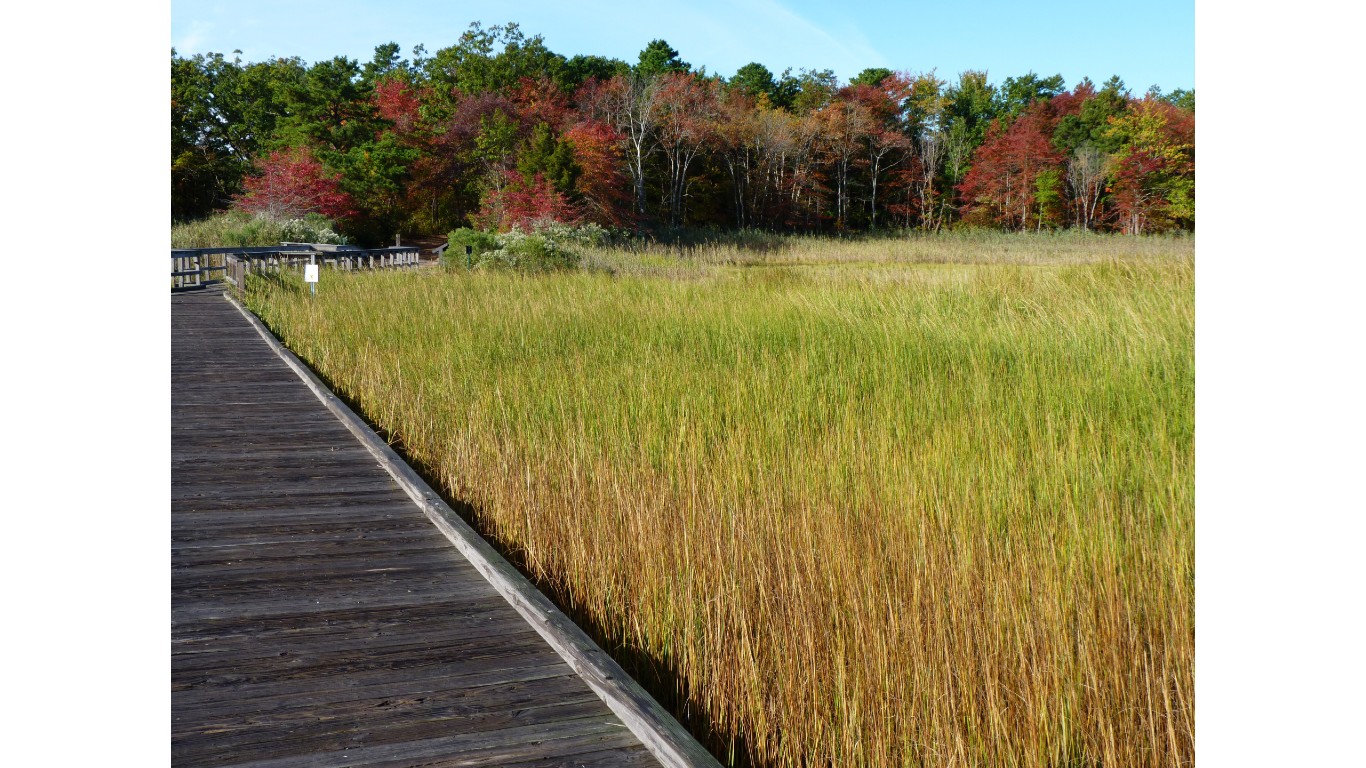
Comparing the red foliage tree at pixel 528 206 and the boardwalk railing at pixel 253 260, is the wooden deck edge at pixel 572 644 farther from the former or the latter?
the red foliage tree at pixel 528 206

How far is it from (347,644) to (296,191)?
30.6m

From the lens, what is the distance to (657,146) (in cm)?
3847

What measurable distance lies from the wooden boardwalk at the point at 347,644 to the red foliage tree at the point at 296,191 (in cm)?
2723

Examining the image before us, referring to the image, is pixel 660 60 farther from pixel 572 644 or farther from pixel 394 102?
pixel 572 644

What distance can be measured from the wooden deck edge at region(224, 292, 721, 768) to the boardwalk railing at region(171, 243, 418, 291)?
11473 mm

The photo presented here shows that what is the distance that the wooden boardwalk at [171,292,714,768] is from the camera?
227 centimetres

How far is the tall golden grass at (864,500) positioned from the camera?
92.4 inches

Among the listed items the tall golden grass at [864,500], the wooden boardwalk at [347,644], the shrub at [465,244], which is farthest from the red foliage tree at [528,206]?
the wooden boardwalk at [347,644]

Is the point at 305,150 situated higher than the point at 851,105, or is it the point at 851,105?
the point at 851,105

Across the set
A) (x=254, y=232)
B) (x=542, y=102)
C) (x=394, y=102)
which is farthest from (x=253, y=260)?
(x=394, y=102)
